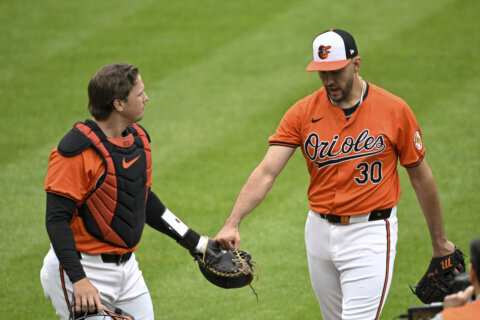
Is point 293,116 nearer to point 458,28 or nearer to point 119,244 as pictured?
point 119,244

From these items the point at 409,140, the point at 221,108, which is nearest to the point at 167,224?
the point at 409,140

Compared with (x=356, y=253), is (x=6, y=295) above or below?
below

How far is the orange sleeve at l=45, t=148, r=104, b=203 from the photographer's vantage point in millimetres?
3953

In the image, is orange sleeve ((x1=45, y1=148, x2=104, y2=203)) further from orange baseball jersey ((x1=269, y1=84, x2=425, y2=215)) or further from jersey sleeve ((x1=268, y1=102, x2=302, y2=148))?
orange baseball jersey ((x1=269, y1=84, x2=425, y2=215))

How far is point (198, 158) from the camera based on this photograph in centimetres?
918

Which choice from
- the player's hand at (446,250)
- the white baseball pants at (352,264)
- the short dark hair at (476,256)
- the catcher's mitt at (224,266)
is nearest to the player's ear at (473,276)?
the short dark hair at (476,256)

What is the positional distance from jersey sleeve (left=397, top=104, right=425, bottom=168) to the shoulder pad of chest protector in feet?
6.14

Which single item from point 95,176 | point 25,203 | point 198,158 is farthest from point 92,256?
point 198,158

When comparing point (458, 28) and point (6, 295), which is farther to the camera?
point (458, 28)

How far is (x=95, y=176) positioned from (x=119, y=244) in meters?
0.43

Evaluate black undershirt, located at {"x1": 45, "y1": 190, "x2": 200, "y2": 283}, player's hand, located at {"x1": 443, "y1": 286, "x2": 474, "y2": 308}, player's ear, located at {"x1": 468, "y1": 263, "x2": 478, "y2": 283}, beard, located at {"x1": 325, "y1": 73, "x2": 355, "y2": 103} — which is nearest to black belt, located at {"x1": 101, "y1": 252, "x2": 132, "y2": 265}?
black undershirt, located at {"x1": 45, "y1": 190, "x2": 200, "y2": 283}

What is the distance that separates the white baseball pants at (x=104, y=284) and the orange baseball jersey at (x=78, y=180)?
3.6 inches

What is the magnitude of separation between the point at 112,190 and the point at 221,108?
6201mm

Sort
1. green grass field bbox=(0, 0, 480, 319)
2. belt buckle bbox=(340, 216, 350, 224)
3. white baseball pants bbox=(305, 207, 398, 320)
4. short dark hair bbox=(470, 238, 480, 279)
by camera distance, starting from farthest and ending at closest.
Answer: green grass field bbox=(0, 0, 480, 319) < belt buckle bbox=(340, 216, 350, 224) < white baseball pants bbox=(305, 207, 398, 320) < short dark hair bbox=(470, 238, 480, 279)
